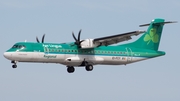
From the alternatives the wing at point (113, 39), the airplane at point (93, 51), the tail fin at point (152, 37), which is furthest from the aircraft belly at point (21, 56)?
the tail fin at point (152, 37)

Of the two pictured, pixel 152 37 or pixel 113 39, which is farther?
pixel 152 37

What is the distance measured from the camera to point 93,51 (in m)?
42.5

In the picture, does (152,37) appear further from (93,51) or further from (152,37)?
(93,51)

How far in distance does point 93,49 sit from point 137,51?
4399 millimetres

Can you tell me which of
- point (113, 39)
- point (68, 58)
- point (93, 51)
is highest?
point (113, 39)

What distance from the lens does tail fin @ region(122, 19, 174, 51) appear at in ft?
150

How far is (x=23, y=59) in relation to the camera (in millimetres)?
39250

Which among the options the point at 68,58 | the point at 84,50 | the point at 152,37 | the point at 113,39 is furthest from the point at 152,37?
the point at 68,58

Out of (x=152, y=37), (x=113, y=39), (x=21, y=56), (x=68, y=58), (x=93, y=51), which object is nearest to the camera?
(x=21, y=56)

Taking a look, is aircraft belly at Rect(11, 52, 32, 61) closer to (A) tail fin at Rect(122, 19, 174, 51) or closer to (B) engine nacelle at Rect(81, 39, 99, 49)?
(B) engine nacelle at Rect(81, 39, 99, 49)

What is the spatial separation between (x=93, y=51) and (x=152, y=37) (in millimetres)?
6608

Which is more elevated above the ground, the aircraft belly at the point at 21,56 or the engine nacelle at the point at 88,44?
the engine nacelle at the point at 88,44

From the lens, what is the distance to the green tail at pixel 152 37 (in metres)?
45.8

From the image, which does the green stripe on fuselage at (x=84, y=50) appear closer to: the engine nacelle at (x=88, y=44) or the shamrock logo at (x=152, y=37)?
the engine nacelle at (x=88, y=44)
